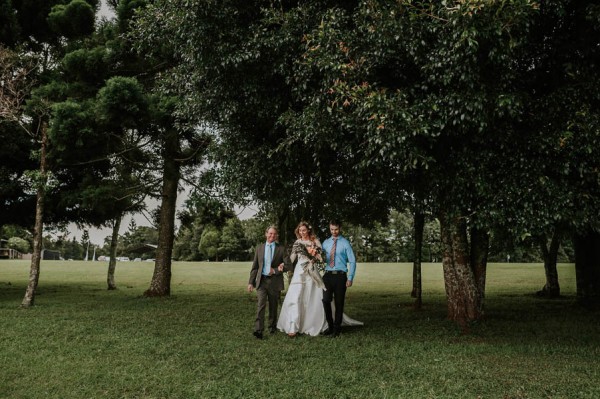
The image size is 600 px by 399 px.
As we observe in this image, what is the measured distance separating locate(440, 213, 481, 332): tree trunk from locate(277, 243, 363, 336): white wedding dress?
337 cm

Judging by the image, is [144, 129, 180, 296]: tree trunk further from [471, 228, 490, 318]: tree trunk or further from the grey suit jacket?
[471, 228, 490, 318]: tree trunk

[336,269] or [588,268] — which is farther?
[588,268]

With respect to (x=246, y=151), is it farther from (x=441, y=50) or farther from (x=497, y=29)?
(x=497, y=29)

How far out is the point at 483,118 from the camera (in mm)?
7363

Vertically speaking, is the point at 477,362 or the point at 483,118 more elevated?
the point at 483,118

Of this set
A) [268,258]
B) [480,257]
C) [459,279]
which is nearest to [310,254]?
[268,258]

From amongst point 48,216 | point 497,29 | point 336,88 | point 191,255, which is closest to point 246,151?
point 336,88

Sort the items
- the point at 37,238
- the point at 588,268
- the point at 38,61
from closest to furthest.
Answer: the point at 37,238, the point at 588,268, the point at 38,61

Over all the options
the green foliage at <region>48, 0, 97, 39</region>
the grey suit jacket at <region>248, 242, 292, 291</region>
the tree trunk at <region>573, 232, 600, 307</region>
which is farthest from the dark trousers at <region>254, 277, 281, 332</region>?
the green foliage at <region>48, 0, 97, 39</region>

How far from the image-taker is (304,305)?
9.86m

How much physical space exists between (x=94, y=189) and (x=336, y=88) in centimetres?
1158

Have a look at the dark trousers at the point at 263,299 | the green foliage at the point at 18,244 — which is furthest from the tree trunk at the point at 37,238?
the green foliage at the point at 18,244

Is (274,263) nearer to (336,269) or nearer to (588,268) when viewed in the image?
(336,269)

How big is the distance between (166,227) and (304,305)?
392 inches
